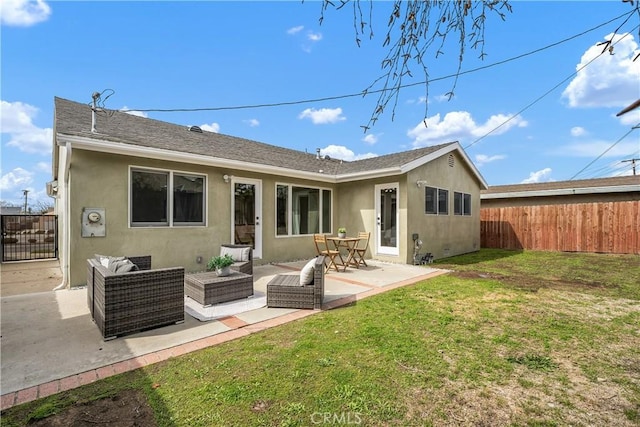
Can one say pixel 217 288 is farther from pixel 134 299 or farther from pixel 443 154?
pixel 443 154

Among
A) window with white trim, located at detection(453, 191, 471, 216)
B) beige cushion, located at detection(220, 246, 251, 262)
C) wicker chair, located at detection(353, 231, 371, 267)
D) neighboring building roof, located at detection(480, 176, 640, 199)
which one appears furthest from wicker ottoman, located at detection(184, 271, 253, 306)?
neighboring building roof, located at detection(480, 176, 640, 199)

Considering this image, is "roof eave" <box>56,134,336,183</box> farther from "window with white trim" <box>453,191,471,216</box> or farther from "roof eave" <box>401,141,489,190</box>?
"window with white trim" <box>453,191,471,216</box>

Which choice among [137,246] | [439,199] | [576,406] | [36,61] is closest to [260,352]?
[576,406]

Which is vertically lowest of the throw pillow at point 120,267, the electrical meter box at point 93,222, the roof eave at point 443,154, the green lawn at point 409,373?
the green lawn at point 409,373

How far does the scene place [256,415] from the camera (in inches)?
86.8

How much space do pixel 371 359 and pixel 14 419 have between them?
9.74ft

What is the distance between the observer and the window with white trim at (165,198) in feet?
22.1

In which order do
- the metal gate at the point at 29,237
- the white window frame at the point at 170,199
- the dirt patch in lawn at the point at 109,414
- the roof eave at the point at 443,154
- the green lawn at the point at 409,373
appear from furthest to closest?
the metal gate at the point at 29,237 < the roof eave at the point at 443,154 < the white window frame at the point at 170,199 < the green lawn at the point at 409,373 < the dirt patch in lawn at the point at 109,414

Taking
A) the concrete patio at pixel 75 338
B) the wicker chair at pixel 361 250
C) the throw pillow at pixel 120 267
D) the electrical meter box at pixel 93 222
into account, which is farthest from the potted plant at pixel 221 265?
the wicker chair at pixel 361 250

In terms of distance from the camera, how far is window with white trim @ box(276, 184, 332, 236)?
372 inches

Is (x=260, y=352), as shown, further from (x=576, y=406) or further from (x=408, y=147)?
(x=408, y=147)

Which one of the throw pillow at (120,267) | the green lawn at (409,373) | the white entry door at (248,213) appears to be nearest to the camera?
the green lawn at (409,373)

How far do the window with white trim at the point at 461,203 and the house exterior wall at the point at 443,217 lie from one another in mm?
170

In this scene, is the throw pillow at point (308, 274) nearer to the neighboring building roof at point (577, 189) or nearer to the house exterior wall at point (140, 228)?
the house exterior wall at point (140, 228)
